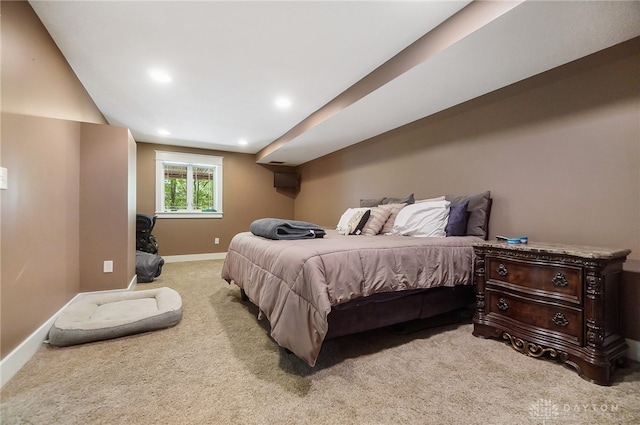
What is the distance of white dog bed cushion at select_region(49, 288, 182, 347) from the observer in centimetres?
185

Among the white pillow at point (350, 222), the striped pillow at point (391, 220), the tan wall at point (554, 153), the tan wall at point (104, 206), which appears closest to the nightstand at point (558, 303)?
the tan wall at point (554, 153)

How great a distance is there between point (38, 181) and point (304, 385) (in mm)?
2247

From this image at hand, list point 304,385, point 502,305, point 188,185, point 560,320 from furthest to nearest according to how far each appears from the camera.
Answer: point 188,185, point 502,305, point 560,320, point 304,385

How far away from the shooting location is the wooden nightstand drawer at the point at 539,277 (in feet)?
5.26

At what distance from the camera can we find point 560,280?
1657 mm

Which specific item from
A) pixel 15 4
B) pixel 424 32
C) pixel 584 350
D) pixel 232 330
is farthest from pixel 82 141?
pixel 584 350

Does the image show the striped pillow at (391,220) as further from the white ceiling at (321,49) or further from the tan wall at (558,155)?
the white ceiling at (321,49)

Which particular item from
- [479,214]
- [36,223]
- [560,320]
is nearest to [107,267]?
[36,223]

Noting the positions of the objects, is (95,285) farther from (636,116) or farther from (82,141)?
(636,116)

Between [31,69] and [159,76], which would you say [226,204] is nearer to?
[159,76]

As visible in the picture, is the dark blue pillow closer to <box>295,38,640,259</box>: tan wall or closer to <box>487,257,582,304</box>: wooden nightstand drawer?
<box>295,38,640,259</box>: tan wall

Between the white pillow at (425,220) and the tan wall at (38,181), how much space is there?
2832 millimetres

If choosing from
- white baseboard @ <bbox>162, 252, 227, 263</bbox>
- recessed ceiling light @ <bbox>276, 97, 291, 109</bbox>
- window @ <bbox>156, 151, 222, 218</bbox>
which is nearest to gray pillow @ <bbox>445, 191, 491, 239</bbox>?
recessed ceiling light @ <bbox>276, 97, 291, 109</bbox>

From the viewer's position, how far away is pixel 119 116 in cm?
383
